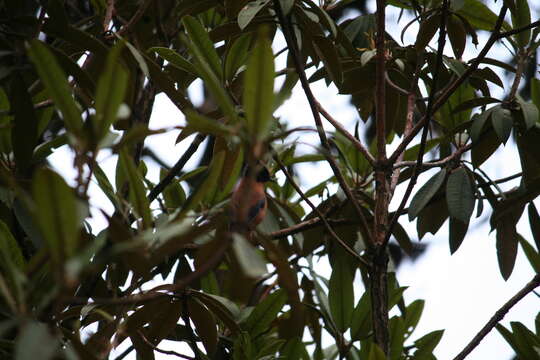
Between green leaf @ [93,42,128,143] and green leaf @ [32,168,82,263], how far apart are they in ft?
0.34

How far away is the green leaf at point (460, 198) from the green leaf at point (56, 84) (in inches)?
36.5

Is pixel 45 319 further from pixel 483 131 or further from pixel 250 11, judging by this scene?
pixel 483 131

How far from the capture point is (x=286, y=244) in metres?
2.12

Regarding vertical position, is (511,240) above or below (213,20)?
below

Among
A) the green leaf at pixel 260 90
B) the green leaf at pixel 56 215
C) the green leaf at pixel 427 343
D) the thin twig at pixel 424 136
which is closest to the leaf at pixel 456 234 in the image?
the green leaf at pixel 427 343

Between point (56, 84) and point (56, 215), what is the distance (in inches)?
8.3

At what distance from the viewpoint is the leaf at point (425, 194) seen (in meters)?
1.53

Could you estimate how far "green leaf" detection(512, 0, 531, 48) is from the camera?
5.57 ft

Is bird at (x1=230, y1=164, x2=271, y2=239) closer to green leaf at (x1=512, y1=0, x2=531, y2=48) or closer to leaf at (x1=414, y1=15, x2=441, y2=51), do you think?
leaf at (x1=414, y1=15, x2=441, y2=51)

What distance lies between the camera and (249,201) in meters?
0.80

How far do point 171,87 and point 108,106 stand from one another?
0.67 m

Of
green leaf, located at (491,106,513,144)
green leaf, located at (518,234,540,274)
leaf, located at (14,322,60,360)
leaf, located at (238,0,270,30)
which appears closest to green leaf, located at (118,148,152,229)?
leaf, located at (14,322,60,360)

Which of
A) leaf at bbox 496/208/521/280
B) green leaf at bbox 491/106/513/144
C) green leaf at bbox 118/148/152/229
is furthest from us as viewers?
leaf at bbox 496/208/521/280

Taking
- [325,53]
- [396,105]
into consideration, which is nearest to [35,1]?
[325,53]
